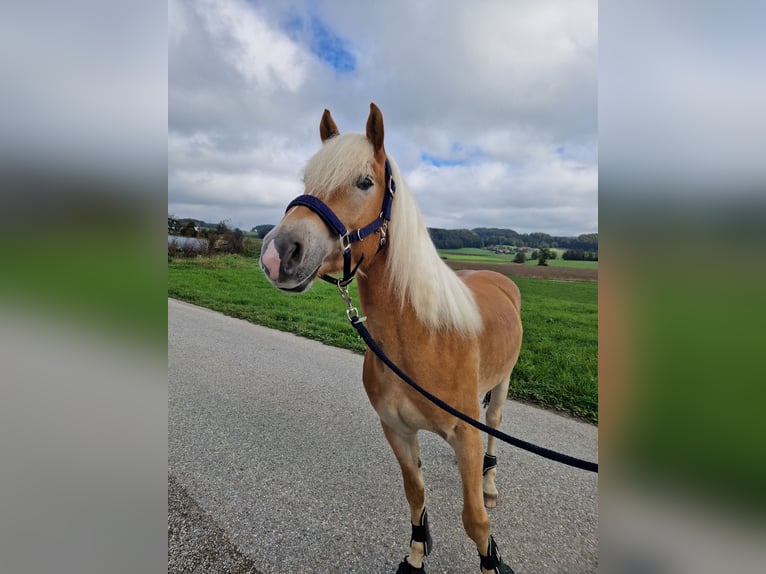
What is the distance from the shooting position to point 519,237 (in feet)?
28.4

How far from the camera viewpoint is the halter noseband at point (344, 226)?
64.9 inches

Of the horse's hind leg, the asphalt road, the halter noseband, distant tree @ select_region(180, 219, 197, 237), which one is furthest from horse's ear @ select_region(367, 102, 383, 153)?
distant tree @ select_region(180, 219, 197, 237)

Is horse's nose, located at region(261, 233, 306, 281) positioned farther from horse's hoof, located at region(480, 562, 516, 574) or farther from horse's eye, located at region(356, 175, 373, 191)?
horse's hoof, located at region(480, 562, 516, 574)

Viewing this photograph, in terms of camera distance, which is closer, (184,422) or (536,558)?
(536,558)

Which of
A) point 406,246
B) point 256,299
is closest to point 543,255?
point 256,299

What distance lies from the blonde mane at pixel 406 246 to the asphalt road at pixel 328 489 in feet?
5.71

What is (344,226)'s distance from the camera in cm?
169

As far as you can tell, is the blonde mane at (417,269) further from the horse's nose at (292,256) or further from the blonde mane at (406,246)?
the horse's nose at (292,256)

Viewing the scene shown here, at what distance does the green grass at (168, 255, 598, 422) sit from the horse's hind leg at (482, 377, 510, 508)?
125cm
